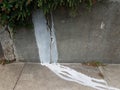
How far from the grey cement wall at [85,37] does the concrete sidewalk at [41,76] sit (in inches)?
6.8

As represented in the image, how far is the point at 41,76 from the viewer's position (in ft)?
10.9

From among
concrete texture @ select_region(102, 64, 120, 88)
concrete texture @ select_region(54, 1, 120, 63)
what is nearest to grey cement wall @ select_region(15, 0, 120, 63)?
concrete texture @ select_region(54, 1, 120, 63)

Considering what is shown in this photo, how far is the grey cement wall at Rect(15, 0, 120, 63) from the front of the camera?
3451mm

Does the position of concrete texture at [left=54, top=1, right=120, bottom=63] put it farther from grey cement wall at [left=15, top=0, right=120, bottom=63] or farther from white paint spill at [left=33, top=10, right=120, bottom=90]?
white paint spill at [left=33, top=10, right=120, bottom=90]

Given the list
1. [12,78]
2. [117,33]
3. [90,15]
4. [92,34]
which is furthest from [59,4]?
[12,78]

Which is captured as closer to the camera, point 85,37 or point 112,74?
point 112,74

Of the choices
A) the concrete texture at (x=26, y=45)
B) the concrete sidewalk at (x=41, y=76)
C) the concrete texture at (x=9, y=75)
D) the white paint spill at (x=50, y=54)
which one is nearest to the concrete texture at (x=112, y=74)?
the concrete sidewalk at (x=41, y=76)

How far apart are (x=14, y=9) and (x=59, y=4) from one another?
69cm

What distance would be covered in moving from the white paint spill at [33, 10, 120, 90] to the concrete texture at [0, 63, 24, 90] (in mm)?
465

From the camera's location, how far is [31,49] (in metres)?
3.71

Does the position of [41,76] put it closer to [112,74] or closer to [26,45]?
[26,45]

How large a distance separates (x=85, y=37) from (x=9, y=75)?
1.40m

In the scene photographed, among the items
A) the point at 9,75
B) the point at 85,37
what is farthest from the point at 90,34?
the point at 9,75

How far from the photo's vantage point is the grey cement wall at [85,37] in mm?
3451
